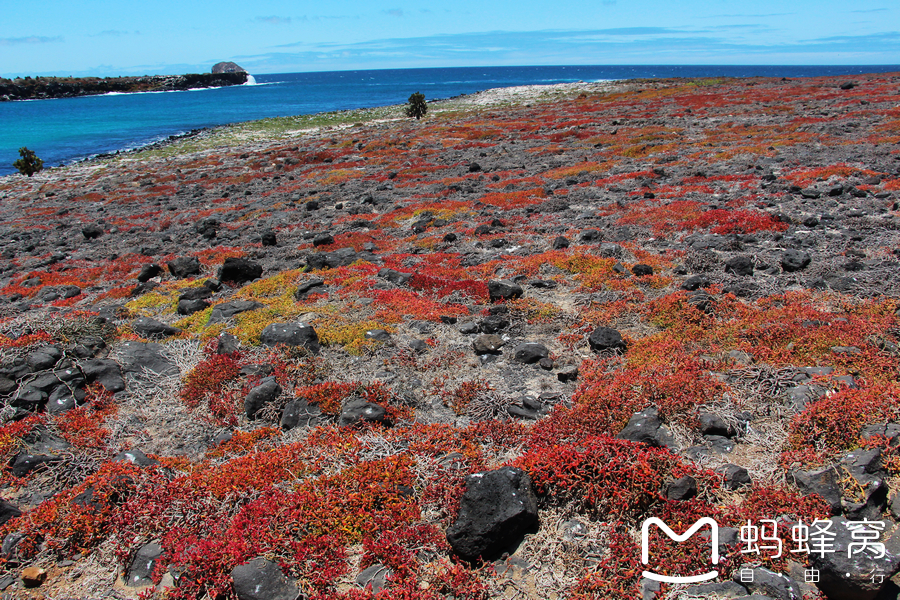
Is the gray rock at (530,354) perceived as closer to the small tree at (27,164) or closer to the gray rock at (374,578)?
the gray rock at (374,578)

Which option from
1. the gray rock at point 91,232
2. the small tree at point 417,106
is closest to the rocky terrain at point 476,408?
the gray rock at point 91,232

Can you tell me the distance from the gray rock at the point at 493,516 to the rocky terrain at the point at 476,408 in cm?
3

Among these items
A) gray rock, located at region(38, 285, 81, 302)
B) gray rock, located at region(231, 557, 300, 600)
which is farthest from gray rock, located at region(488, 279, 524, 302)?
gray rock, located at region(38, 285, 81, 302)

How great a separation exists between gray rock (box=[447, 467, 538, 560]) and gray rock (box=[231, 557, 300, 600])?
65.3 inches

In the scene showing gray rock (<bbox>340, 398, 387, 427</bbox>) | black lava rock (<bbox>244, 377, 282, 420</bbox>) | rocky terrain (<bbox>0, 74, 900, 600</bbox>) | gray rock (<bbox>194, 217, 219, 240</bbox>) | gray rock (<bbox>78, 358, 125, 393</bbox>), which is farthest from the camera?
gray rock (<bbox>194, 217, 219, 240</bbox>)

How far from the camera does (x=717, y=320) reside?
31.2 feet

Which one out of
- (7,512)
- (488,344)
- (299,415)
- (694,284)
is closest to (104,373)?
(7,512)

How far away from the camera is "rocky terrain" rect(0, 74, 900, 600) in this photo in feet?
16.1

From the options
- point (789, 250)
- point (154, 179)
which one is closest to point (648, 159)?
point (789, 250)

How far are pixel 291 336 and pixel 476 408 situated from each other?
13.2ft

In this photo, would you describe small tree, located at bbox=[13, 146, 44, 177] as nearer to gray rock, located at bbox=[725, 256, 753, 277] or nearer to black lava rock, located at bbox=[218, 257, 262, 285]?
black lava rock, located at bbox=[218, 257, 262, 285]

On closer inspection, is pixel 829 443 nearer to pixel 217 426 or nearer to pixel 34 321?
pixel 217 426

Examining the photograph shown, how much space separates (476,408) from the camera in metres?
7.65

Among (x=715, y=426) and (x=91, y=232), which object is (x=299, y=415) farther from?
(x=91, y=232)
